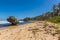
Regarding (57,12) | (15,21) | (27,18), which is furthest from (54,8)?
(27,18)

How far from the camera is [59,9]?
92.9 metres

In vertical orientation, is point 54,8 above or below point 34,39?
above

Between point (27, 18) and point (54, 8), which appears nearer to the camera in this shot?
point (54, 8)

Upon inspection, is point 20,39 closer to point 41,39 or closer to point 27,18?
point 41,39

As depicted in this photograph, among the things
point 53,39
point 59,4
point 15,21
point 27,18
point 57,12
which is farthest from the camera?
point 27,18

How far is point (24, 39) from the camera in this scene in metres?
13.8

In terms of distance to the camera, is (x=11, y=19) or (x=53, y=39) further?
(x=11, y=19)

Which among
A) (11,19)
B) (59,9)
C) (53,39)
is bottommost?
(53,39)

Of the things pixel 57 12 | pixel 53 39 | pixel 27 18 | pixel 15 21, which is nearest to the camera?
pixel 53 39

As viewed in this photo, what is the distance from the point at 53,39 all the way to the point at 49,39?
0.42 m

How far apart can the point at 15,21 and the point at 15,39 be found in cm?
3644

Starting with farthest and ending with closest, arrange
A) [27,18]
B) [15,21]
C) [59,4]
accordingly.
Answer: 1. [27,18]
2. [59,4]
3. [15,21]

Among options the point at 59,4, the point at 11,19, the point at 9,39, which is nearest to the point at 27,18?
the point at 59,4

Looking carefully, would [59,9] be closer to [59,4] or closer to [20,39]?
[59,4]
